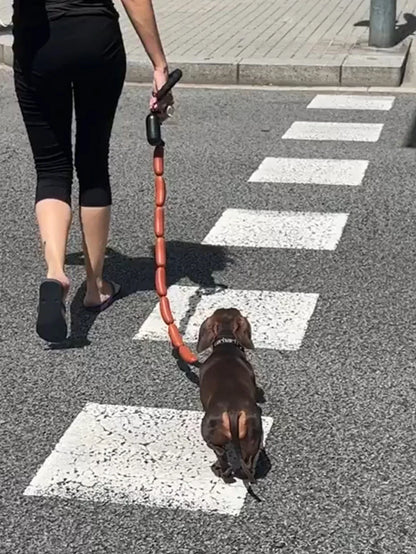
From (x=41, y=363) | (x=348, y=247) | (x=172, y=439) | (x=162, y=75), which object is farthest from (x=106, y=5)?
(x=348, y=247)

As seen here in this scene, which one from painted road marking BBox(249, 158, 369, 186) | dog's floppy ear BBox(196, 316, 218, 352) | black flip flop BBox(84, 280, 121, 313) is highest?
dog's floppy ear BBox(196, 316, 218, 352)

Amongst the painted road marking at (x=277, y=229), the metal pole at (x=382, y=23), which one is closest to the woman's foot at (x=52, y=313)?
the painted road marking at (x=277, y=229)

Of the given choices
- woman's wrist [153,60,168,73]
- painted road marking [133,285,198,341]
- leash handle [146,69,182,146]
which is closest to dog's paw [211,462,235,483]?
painted road marking [133,285,198,341]

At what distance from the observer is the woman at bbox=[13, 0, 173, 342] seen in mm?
4191

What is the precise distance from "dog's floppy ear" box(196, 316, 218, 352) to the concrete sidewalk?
267 inches

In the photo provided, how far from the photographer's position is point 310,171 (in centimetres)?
727

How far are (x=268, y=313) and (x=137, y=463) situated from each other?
1.44 metres

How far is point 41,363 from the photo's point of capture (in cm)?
436

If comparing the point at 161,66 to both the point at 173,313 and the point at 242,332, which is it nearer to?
the point at 173,313

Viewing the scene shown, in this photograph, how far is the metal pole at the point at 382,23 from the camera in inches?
419

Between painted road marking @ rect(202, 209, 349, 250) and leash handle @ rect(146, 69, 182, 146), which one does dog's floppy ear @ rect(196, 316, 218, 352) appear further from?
painted road marking @ rect(202, 209, 349, 250)

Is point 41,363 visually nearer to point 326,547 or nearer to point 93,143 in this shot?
point 93,143

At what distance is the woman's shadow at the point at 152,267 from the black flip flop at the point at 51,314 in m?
0.61

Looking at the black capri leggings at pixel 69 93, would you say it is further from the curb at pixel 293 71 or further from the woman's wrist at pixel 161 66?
the curb at pixel 293 71
